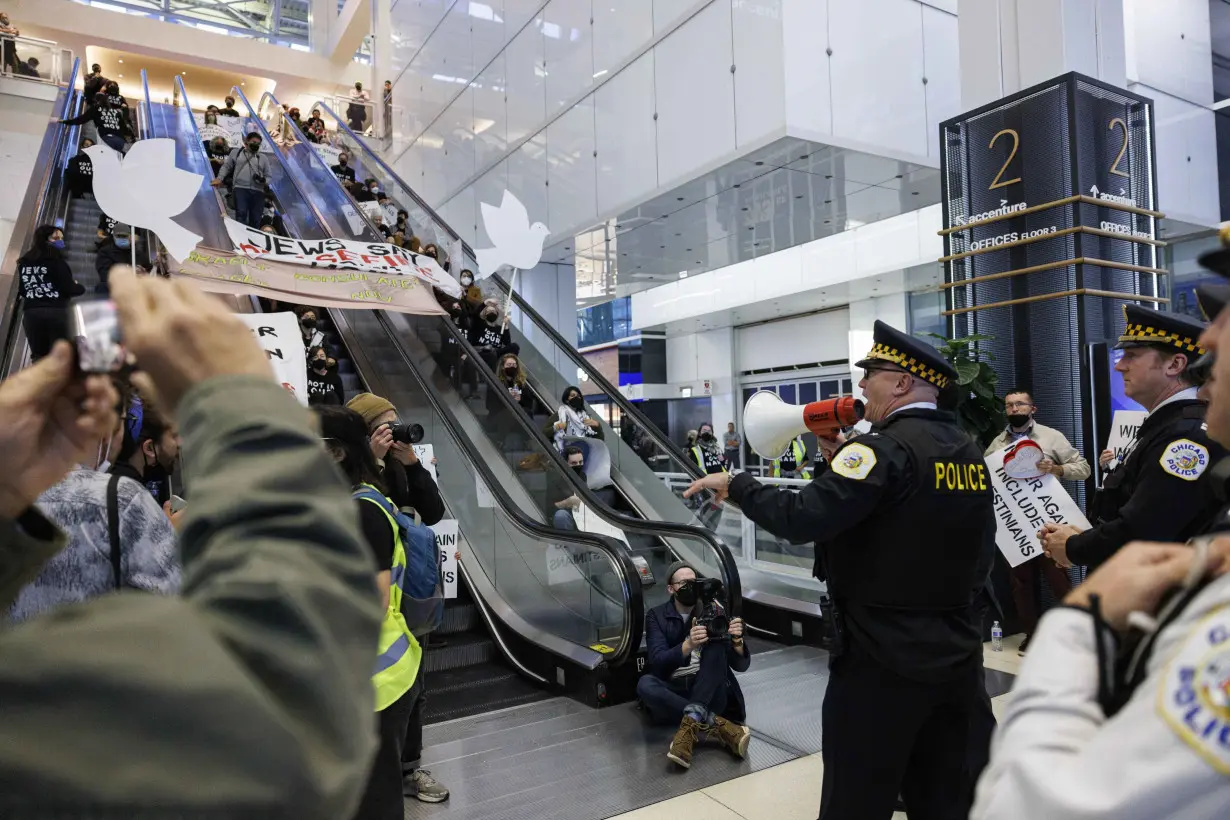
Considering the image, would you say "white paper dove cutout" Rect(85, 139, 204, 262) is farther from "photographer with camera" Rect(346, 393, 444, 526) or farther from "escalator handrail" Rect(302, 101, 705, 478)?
"escalator handrail" Rect(302, 101, 705, 478)

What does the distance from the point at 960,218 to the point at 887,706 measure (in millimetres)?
5041

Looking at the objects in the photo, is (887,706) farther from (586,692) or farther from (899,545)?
(586,692)

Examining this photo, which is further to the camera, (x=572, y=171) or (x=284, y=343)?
(x=572, y=171)

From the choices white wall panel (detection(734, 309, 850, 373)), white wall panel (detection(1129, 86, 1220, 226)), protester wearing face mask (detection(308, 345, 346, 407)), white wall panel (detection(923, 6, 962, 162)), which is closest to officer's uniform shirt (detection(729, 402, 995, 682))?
protester wearing face mask (detection(308, 345, 346, 407))

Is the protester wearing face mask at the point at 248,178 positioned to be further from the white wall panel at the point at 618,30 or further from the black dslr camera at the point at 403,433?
the black dslr camera at the point at 403,433

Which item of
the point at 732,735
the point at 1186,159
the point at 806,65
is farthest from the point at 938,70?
the point at 732,735

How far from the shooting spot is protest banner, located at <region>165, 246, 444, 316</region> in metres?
6.16

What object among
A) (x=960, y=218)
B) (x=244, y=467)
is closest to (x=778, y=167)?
(x=960, y=218)

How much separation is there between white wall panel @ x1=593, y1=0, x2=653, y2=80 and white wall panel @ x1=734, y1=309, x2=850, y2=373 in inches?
383

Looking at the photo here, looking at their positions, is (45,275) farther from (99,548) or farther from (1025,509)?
(1025,509)

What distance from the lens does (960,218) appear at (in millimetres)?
6422

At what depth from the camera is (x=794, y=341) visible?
1966 cm

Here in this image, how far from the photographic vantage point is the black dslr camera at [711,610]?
4.61 m

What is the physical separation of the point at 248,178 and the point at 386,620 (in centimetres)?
1236
